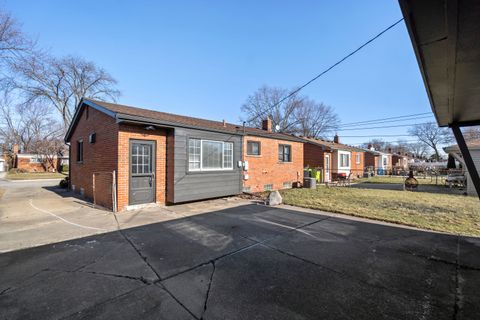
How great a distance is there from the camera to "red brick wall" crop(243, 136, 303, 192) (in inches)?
466

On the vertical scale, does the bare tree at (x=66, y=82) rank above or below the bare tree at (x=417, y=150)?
Answer: above

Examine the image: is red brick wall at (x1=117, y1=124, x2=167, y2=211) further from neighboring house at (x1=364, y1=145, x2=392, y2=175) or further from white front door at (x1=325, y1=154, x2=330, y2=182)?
neighboring house at (x1=364, y1=145, x2=392, y2=175)

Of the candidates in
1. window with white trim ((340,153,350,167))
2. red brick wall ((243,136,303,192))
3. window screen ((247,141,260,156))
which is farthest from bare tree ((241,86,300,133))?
window screen ((247,141,260,156))

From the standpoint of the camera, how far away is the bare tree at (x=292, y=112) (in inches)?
1446

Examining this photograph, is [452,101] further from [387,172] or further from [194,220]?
[387,172]

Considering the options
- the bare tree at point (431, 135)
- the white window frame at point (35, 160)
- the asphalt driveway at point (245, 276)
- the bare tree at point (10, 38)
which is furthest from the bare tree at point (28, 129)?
the bare tree at point (431, 135)

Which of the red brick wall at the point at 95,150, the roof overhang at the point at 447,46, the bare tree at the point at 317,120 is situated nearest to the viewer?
the roof overhang at the point at 447,46

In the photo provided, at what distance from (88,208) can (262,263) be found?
7311 millimetres

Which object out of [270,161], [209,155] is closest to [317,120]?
[270,161]

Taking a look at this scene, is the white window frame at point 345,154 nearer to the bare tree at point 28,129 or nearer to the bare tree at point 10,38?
the bare tree at point 10,38

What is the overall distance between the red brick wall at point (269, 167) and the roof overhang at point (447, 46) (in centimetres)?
847

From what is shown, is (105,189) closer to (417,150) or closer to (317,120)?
(317,120)

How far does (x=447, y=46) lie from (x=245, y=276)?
371 centimetres

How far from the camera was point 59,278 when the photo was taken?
10.4 ft
